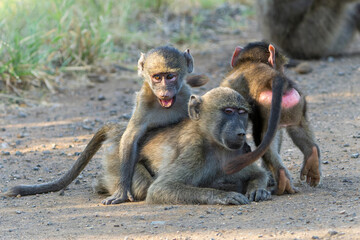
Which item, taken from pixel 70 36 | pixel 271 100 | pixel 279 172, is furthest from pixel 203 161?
pixel 70 36

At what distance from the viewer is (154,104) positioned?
15.3 feet

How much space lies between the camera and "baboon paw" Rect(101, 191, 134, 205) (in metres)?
4.31

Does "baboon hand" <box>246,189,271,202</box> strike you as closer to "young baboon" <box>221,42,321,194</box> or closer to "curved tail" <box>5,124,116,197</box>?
"young baboon" <box>221,42,321,194</box>

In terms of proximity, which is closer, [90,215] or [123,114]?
[90,215]

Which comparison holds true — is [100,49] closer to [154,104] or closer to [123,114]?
[123,114]

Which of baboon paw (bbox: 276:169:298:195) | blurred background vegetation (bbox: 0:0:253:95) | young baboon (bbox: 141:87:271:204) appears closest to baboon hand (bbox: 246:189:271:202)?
young baboon (bbox: 141:87:271:204)

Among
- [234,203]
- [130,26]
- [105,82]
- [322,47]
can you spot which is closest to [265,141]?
[234,203]

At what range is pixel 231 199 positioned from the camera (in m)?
3.95

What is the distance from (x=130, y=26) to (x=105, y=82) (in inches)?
98.5

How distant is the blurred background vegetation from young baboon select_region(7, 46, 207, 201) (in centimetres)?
284

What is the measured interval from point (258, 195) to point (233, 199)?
19 centimetres

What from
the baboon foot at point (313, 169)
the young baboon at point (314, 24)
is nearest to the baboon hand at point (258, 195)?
the baboon foot at point (313, 169)

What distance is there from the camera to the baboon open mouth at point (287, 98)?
417cm

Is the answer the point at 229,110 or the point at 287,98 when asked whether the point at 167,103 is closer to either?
the point at 229,110
